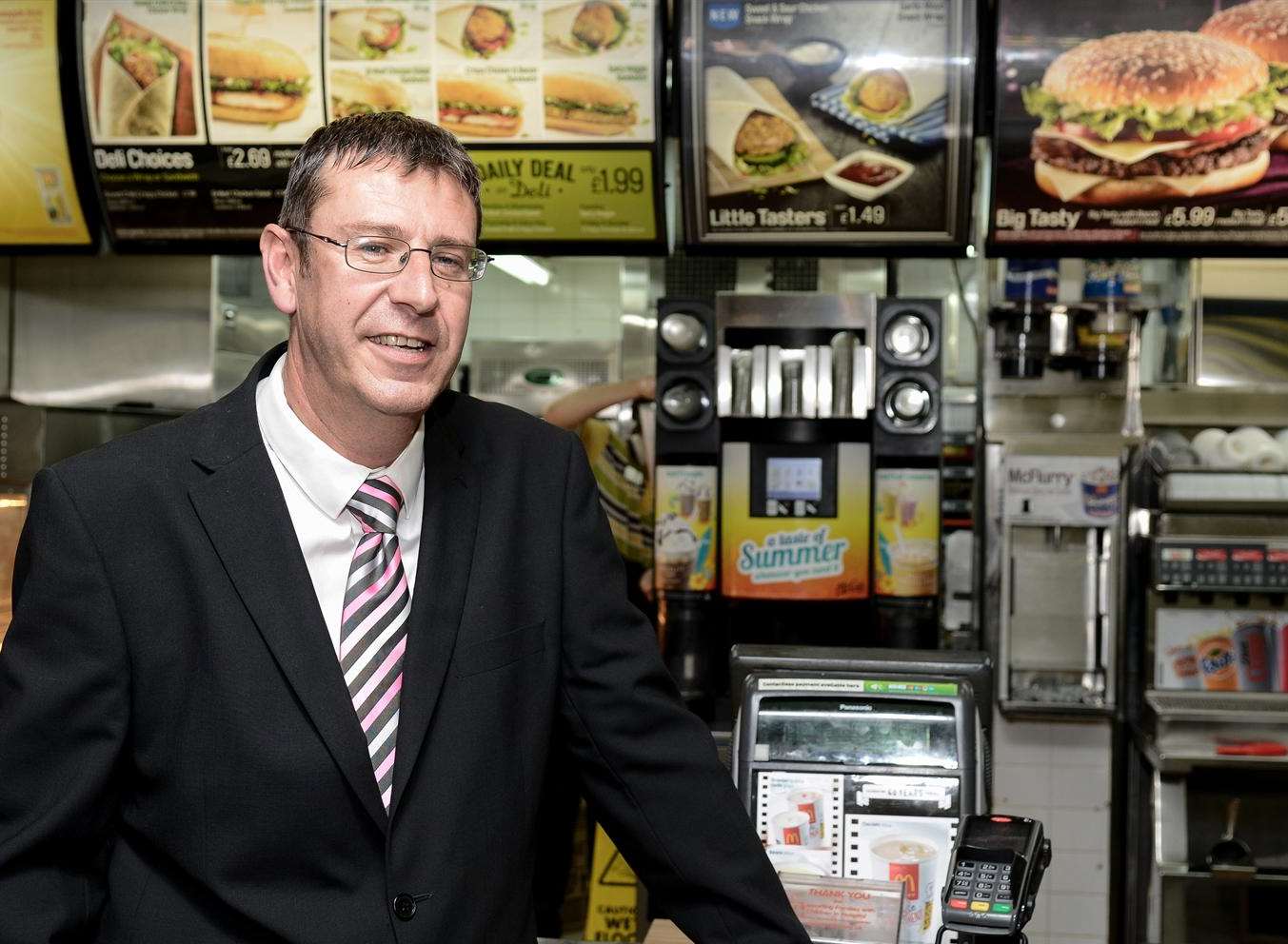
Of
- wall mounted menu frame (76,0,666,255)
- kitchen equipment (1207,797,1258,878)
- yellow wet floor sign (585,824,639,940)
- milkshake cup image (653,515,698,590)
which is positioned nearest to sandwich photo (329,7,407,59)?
wall mounted menu frame (76,0,666,255)

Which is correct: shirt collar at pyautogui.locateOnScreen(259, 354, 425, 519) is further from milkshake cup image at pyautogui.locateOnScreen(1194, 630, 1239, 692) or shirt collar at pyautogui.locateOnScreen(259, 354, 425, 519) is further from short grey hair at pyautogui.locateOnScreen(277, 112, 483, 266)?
milkshake cup image at pyautogui.locateOnScreen(1194, 630, 1239, 692)

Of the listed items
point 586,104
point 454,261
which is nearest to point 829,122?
point 586,104

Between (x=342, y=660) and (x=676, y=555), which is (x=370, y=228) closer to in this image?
(x=342, y=660)

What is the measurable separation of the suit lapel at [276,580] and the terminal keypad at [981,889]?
0.81 meters

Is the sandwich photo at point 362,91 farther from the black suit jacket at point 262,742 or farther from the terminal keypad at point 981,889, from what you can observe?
the terminal keypad at point 981,889

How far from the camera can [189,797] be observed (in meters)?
1.41

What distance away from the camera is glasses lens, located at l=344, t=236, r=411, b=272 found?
4.85 feet

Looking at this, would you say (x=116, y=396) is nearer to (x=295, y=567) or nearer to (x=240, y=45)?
(x=240, y=45)

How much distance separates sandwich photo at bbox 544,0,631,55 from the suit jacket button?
292 cm

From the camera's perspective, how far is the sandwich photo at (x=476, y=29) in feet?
12.7

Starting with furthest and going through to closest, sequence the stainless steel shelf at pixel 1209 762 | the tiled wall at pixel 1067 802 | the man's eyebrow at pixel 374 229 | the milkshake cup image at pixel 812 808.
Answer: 1. the tiled wall at pixel 1067 802
2. the stainless steel shelf at pixel 1209 762
3. the milkshake cup image at pixel 812 808
4. the man's eyebrow at pixel 374 229

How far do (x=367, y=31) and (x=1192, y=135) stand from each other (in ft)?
7.66

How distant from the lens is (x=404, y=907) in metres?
1.43

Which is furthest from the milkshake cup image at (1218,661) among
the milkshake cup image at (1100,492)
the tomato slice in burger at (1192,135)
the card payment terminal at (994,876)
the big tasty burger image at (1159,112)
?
the card payment terminal at (994,876)
